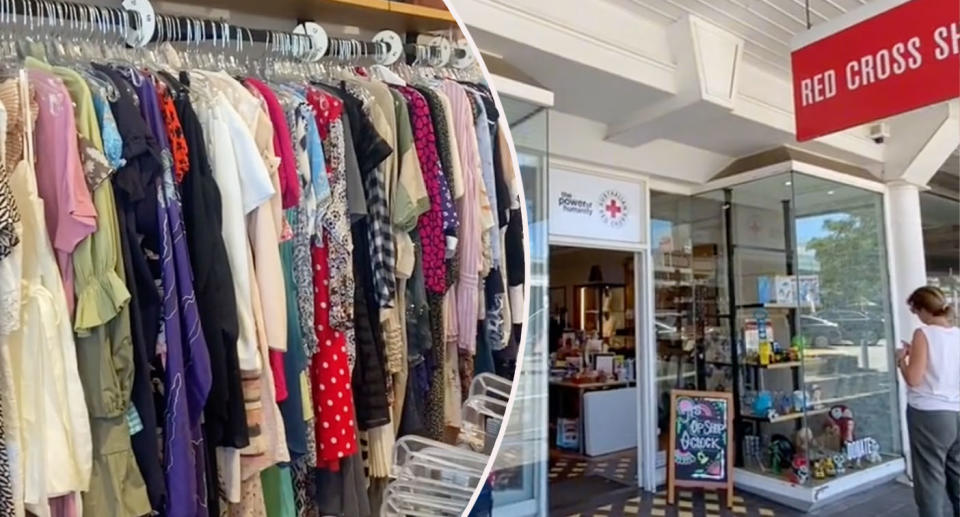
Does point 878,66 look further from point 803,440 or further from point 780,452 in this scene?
point 780,452

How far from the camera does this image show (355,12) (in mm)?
815

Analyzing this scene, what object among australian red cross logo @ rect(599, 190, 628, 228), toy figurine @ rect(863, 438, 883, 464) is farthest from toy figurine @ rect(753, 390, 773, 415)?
australian red cross logo @ rect(599, 190, 628, 228)


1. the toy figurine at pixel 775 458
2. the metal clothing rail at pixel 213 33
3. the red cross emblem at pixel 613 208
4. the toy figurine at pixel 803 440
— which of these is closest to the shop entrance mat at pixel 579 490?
the toy figurine at pixel 775 458

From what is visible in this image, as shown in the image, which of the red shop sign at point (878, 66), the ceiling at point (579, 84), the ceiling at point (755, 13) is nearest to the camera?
the red shop sign at point (878, 66)

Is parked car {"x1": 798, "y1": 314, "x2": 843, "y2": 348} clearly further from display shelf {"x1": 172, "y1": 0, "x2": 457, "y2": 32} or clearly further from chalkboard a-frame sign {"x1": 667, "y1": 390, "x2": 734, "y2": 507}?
display shelf {"x1": 172, "y1": 0, "x2": 457, "y2": 32}

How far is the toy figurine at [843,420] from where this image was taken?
147 inches

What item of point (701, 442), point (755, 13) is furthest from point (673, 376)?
point (755, 13)

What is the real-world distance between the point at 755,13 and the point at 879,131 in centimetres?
189

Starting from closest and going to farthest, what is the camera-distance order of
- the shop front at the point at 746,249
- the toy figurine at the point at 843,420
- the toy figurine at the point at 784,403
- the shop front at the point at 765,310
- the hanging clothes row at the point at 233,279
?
the hanging clothes row at the point at 233,279 → the shop front at the point at 746,249 → the shop front at the point at 765,310 → the toy figurine at the point at 784,403 → the toy figurine at the point at 843,420

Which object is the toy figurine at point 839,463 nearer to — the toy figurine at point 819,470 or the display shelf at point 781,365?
the toy figurine at point 819,470

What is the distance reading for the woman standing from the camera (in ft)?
8.25

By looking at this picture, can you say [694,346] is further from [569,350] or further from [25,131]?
[25,131]

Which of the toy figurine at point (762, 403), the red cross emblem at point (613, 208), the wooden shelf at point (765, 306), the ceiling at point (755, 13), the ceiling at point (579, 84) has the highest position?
the ceiling at point (755, 13)

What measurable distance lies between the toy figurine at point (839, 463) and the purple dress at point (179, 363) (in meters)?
3.88
